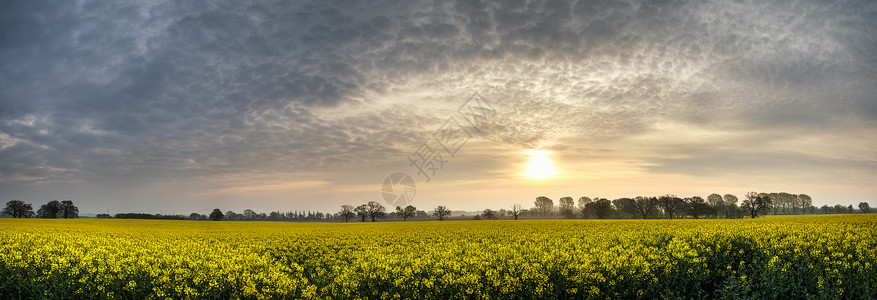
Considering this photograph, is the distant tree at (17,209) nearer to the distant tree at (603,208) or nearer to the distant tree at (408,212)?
the distant tree at (408,212)

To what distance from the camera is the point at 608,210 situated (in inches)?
5005

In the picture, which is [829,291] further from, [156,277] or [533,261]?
[156,277]

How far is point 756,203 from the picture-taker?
111 meters

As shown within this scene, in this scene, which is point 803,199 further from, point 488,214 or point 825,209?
point 488,214

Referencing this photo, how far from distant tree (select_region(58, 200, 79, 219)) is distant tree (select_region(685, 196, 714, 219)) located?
18493 centimetres

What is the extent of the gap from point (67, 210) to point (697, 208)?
187980 millimetres

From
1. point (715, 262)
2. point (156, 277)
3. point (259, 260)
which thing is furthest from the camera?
point (715, 262)

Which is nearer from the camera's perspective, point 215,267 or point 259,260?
point 215,267

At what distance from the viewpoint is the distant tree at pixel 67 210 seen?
131 meters

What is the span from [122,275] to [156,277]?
858mm

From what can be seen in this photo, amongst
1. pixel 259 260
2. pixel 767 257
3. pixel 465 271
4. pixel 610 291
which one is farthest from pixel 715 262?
pixel 259 260

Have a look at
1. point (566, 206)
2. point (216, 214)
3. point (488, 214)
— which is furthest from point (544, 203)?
point (216, 214)

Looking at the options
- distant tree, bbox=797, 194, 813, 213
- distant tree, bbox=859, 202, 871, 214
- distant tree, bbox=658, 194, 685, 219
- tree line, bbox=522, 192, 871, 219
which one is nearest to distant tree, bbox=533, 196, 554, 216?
tree line, bbox=522, 192, 871, 219

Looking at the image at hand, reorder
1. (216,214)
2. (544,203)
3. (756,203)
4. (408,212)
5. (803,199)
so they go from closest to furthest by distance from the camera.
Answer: (756,203) < (216,214) < (408,212) < (803,199) < (544,203)
